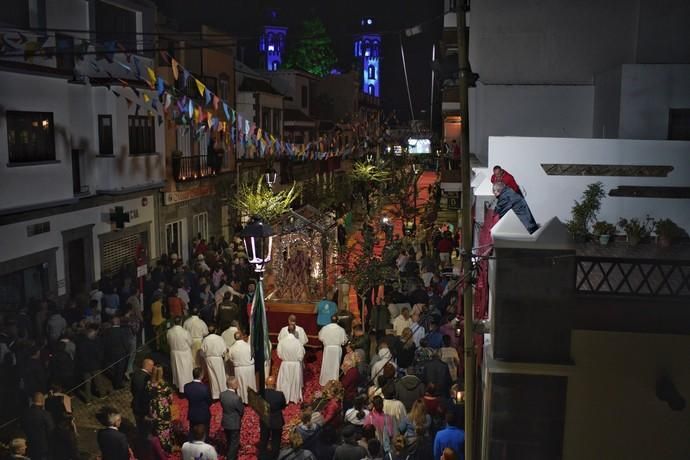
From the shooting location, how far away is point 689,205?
13.5 m

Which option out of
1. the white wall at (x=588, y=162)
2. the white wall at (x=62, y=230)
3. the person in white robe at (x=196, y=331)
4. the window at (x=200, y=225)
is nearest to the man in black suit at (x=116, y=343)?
the person in white robe at (x=196, y=331)

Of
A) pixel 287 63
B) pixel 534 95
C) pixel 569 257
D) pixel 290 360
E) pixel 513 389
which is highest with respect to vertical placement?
pixel 287 63

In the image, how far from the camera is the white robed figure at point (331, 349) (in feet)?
42.2

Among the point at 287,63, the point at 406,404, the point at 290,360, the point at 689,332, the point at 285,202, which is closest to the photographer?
the point at 689,332

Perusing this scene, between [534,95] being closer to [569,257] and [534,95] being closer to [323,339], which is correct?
[323,339]

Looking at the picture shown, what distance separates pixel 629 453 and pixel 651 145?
739 centimetres

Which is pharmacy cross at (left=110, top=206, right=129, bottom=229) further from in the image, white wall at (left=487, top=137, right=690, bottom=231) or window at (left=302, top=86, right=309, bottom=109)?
window at (left=302, top=86, right=309, bottom=109)

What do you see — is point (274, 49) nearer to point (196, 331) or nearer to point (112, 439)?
point (196, 331)

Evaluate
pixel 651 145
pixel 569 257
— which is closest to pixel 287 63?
pixel 651 145

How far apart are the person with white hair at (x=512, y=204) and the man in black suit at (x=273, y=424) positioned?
4.06m

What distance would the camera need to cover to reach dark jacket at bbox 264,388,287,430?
10.0 metres

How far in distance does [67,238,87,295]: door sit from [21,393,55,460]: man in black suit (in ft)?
34.1

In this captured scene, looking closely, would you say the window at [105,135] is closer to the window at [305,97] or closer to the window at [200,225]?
the window at [200,225]

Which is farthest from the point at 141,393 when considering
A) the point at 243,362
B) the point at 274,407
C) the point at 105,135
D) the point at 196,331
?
the point at 105,135
